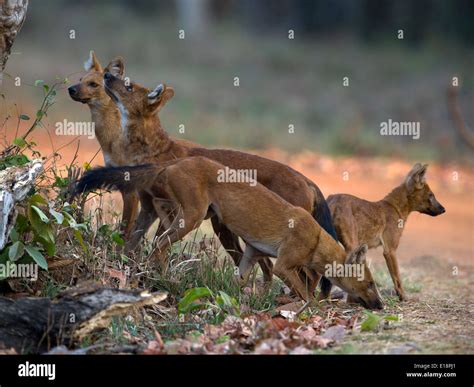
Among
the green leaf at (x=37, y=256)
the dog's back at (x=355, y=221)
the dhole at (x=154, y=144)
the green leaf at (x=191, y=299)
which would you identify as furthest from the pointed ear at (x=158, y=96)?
the green leaf at (x=37, y=256)

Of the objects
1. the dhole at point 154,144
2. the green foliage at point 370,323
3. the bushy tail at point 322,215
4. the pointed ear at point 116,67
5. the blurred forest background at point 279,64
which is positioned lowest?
the green foliage at point 370,323

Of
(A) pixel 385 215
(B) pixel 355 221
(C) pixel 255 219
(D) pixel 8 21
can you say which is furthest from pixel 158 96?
(A) pixel 385 215

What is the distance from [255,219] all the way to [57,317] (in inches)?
89.4

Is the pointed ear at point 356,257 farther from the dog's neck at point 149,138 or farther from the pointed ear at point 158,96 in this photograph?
the pointed ear at point 158,96

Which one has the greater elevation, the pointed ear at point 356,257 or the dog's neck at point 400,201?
the dog's neck at point 400,201

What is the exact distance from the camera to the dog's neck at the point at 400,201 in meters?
9.41

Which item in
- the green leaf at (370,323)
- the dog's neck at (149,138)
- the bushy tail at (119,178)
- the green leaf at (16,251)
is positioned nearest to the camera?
the green leaf at (16,251)

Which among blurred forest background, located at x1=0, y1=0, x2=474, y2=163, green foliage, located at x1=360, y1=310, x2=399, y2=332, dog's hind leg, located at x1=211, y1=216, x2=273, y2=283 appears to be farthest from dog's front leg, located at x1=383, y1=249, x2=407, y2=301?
blurred forest background, located at x1=0, y1=0, x2=474, y2=163

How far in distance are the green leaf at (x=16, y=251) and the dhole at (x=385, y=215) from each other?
132 inches

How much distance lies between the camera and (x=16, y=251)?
6.43 m

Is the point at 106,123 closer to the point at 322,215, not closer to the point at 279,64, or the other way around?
the point at 322,215

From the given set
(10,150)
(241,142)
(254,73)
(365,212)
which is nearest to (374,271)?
(365,212)

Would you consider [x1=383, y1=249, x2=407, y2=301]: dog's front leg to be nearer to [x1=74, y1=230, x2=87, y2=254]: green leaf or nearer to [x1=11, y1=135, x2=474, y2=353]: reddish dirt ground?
[x1=11, y1=135, x2=474, y2=353]: reddish dirt ground

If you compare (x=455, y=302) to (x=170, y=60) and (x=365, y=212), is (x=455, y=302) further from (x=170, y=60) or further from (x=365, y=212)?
(x=170, y=60)
